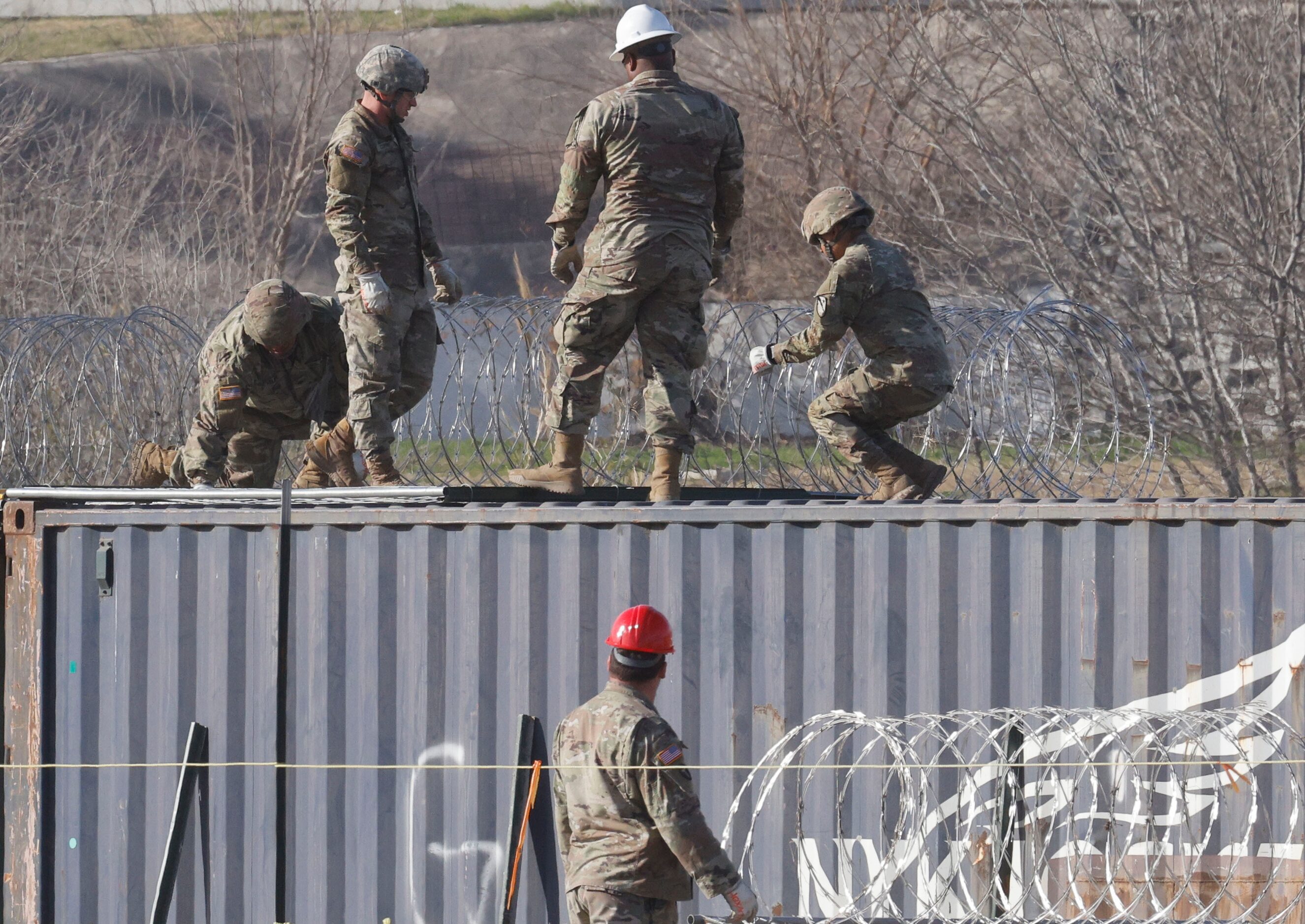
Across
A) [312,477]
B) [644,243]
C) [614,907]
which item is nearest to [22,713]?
[312,477]

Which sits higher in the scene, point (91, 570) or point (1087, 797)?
point (91, 570)

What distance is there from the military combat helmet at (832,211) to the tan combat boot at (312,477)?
120 inches

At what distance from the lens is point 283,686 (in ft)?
25.0

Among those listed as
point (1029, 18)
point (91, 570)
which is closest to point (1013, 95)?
point (1029, 18)

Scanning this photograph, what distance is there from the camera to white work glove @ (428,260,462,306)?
354 inches

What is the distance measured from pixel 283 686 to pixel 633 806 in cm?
261

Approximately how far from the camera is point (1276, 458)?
1702cm

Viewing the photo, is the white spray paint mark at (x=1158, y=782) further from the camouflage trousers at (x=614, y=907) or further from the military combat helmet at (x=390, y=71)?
the military combat helmet at (x=390, y=71)

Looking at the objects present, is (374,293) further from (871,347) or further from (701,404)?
(701,404)

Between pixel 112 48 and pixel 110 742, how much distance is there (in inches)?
1157

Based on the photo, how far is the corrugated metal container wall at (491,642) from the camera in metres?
6.60

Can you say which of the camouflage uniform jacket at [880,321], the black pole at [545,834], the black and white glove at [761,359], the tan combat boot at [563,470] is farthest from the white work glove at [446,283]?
the black pole at [545,834]

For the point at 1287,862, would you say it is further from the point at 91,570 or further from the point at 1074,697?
the point at 91,570

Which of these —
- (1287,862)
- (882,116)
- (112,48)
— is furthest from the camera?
(112,48)
